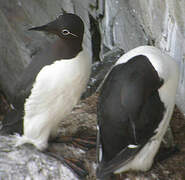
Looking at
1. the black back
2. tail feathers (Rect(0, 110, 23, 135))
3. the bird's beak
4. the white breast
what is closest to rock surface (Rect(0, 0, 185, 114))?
tail feathers (Rect(0, 110, 23, 135))

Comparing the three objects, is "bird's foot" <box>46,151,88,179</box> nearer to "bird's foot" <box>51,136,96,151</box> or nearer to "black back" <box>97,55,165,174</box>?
"bird's foot" <box>51,136,96,151</box>

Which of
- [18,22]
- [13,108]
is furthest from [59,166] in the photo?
[18,22]

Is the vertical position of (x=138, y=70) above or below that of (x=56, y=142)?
above

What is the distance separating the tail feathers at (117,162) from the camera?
255cm

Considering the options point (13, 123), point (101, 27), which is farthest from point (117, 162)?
point (101, 27)

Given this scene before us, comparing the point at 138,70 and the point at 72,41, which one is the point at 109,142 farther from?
the point at 72,41

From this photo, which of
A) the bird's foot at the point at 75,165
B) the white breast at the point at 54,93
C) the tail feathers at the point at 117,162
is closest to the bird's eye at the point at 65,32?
the white breast at the point at 54,93

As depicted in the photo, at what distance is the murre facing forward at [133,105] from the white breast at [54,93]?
238 mm

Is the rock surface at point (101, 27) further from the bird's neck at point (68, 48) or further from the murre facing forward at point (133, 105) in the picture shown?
the bird's neck at point (68, 48)

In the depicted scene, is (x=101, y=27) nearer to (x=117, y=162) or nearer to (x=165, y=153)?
(x=165, y=153)

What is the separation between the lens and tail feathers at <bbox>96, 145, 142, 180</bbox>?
8.38ft

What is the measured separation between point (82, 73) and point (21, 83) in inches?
20.0

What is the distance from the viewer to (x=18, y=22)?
586 cm

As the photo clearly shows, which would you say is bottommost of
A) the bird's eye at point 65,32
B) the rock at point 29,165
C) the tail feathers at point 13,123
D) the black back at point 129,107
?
the rock at point 29,165
